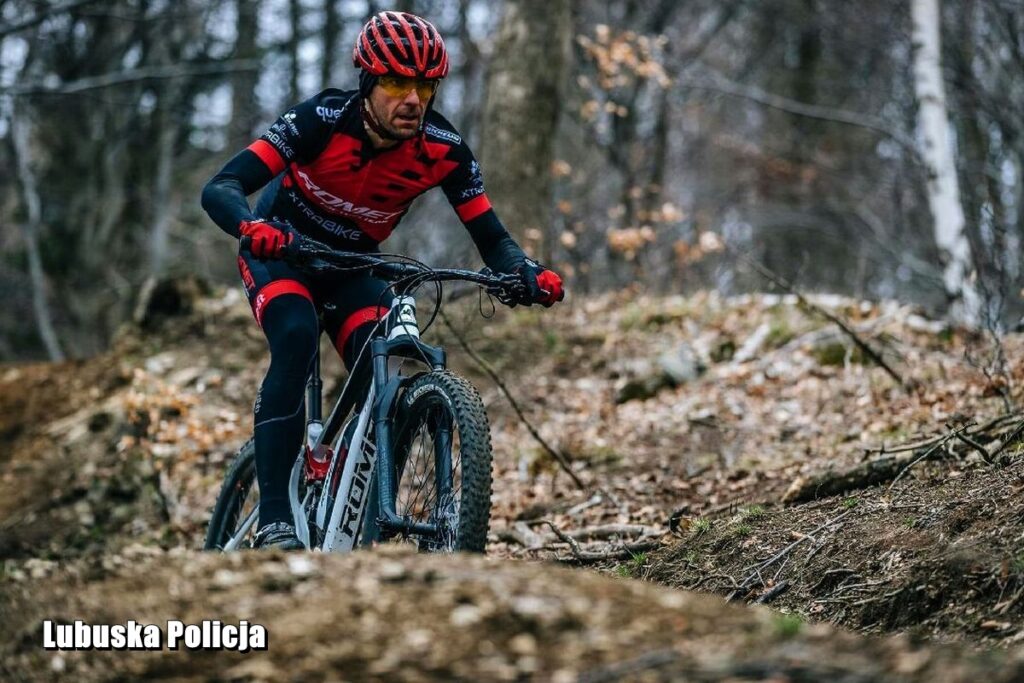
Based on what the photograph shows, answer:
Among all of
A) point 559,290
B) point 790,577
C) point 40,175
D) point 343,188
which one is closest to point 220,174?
point 343,188

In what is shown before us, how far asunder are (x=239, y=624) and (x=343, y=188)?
285 cm

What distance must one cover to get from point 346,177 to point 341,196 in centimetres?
12

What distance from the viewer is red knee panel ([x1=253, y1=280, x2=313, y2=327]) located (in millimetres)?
5242

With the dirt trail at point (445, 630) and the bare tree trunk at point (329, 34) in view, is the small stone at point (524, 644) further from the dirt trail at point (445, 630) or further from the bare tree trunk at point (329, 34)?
the bare tree trunk at point (329, 34)

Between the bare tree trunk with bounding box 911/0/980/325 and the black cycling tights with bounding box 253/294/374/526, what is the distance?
25.9 feet

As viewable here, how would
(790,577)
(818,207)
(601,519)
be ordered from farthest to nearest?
(818,207) → (601,519) → (790,577)

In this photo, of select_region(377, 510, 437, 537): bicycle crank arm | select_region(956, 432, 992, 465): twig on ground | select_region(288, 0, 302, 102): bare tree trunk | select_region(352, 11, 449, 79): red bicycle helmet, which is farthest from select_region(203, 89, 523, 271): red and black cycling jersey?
select_region(288, 0, 302, 102): bare tree trunk

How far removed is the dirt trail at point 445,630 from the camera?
2.70 meters

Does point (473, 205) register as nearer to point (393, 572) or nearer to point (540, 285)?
point (540, 285)

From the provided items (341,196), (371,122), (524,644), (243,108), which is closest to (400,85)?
(371,122)

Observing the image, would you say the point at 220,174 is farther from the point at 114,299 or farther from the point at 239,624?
the point at 114,299

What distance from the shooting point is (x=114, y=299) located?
21.3m

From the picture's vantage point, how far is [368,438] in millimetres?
5020

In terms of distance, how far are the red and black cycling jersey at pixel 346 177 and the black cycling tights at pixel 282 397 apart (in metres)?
0.52
